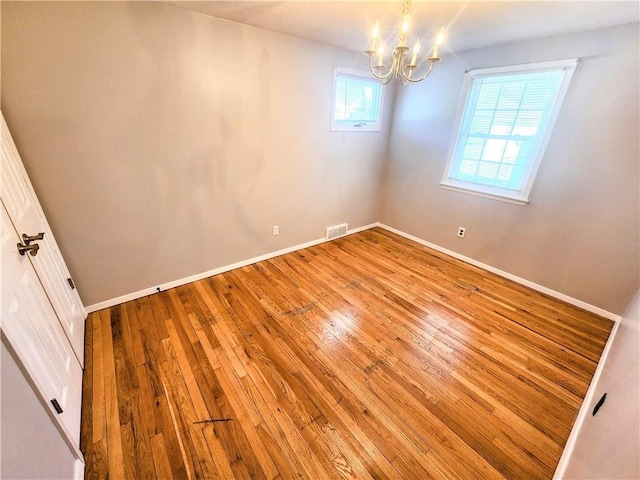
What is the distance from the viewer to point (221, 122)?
2.30 m

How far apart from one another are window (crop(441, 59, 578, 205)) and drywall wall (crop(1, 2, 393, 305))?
4.61ft

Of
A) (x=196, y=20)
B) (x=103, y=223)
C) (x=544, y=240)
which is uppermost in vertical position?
(x=196, y=20)

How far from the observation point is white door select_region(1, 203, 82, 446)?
1.02 metres

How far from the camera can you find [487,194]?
289 centimetres

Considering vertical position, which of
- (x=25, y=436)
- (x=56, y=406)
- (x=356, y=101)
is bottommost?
(x=56, y=406)

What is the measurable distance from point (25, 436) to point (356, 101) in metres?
3.63

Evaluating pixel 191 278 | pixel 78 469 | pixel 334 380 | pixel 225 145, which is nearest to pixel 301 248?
pixel 191 278

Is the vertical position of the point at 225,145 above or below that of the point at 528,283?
above

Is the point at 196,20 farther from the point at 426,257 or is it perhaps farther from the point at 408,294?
the point at 426,257

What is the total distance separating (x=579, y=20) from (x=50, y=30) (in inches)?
141

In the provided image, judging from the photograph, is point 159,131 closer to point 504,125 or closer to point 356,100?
point 356,100

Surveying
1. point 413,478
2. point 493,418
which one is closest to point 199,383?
point 413,478

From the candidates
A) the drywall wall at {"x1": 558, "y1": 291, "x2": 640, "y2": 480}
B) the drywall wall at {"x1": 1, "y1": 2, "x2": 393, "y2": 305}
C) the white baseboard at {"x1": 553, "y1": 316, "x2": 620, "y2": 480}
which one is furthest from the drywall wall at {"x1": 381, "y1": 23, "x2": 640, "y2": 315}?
the drywall wall at {"x1": 558, "y1": 291, "x2": 640, "y2": 480}

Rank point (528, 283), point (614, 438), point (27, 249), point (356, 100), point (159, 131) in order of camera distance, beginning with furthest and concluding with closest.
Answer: point (356, 100) < point (528, 283) < point (159, 131) < point (27, 249) < point (614, 438)
